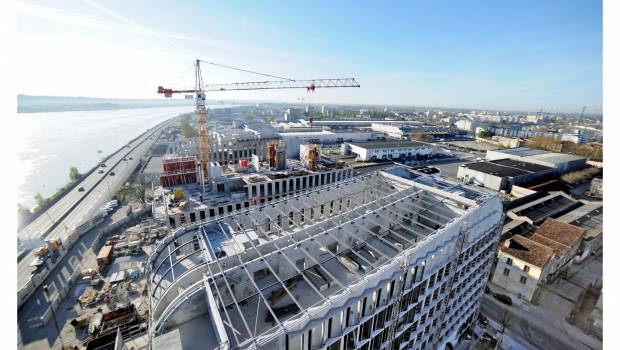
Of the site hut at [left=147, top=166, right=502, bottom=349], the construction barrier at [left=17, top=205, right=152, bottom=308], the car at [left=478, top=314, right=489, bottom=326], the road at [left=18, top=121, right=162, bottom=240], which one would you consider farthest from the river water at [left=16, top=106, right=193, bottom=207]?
the car at [left=478, top=314, right=489, bottom=326]

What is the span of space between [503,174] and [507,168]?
763 centimetres

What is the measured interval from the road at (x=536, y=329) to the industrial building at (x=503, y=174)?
43483mm

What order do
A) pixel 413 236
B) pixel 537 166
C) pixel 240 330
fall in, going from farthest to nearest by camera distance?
pixel 537 166 < pixel 413 236 < pixel 240 330

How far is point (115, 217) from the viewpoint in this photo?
4916 cm

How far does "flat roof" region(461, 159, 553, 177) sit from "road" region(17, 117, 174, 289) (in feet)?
315

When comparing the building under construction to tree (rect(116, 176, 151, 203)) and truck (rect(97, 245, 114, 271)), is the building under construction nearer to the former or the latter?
truck (rect(97, 245, 114, 271))

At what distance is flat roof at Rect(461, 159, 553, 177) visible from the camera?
66.5 m

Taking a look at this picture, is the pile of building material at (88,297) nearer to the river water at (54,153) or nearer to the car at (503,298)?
the river water at (54,153)

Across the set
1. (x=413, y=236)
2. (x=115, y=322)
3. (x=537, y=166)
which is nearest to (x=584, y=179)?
(x=537, y=166)

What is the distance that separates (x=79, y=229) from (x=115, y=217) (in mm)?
→ 7083

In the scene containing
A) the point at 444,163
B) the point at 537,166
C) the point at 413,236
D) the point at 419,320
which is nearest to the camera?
the point at 419,320

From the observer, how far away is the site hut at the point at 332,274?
1088 cm

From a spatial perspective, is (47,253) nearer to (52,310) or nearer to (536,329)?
(52,310)

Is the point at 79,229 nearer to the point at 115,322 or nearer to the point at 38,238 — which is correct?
the point at 38,238
